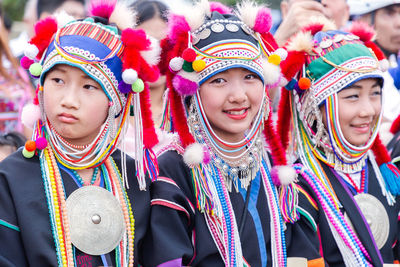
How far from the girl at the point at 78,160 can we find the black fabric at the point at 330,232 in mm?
874

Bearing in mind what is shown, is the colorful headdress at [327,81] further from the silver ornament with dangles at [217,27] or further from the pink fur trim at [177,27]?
the pink fur trim at [177,27]

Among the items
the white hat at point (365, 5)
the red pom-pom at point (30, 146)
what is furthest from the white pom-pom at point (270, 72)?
the white hat at point (365, 5)

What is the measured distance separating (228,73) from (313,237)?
1.04 m

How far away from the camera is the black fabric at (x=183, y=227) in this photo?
288 centimetres

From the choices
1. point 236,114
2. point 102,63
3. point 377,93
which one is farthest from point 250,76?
point 377,93

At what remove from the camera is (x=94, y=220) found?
2.80 m

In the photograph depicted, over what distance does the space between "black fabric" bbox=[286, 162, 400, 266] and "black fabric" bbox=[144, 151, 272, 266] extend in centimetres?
19

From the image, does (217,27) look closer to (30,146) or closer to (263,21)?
(263,21)

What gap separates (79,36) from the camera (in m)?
2.82

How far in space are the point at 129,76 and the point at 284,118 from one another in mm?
1257

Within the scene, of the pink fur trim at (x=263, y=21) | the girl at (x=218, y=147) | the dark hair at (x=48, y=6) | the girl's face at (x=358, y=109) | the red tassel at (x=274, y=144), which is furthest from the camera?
the dark hair at (x=48, y=6)

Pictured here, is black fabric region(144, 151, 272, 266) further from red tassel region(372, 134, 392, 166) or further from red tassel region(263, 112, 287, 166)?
red tassel region(372, 134, 392, 166)

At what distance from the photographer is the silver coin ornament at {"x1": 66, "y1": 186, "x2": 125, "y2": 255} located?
2.74m

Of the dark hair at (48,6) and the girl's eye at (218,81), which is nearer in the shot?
the girl's eye at (218,81)
